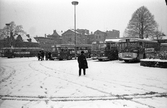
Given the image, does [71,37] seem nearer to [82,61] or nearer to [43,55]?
[43,55]

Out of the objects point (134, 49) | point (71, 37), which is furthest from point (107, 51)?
point (71, 37)

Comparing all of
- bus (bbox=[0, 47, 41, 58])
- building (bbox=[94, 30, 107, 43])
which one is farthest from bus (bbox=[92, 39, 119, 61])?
building (bbox=[94, 30, 107, 43])

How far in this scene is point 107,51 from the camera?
23875 mm

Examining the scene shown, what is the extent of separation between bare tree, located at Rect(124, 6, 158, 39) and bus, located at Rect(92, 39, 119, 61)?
14045mm

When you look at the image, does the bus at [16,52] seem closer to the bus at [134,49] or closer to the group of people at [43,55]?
the group of people at [43,55]

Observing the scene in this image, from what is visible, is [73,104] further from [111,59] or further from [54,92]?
[111,59]

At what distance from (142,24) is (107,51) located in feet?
53.9

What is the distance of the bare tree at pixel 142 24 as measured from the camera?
3460 centimetres

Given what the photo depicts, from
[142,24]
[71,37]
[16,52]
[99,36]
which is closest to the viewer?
[142,24]

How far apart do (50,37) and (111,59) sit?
5487cm

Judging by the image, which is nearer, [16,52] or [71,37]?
[16,52]

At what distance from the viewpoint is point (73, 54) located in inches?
1166

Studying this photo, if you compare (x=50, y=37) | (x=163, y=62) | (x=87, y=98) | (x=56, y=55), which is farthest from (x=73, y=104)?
(x=50, y=37)

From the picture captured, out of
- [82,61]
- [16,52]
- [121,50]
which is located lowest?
[82,61]
